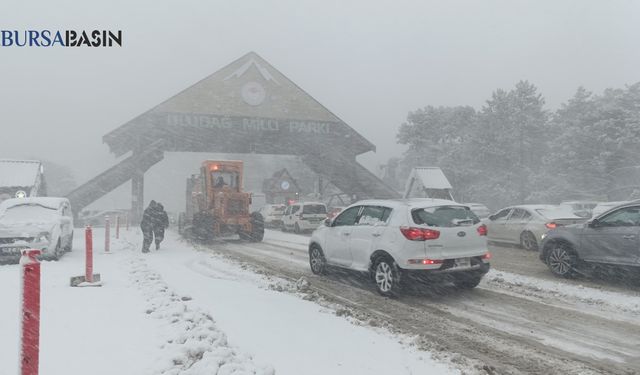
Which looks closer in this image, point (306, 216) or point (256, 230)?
point (256, 230)

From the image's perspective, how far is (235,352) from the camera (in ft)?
16.8

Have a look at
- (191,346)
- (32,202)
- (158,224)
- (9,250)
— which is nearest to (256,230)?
(158,224)

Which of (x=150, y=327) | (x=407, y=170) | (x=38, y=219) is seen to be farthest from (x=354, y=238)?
(x=407, y=170)

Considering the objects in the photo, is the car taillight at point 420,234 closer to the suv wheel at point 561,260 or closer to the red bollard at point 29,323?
the suv wheel at point 561,260

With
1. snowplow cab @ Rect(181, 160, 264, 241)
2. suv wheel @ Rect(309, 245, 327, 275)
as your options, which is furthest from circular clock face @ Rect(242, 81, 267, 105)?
suv wheel @ Rect(309, 245, 327, 275)

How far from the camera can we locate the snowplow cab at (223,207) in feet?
62.7

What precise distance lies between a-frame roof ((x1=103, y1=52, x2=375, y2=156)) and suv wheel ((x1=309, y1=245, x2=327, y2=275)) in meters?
27.8

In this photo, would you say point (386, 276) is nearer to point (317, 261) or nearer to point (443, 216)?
point (443, 216)

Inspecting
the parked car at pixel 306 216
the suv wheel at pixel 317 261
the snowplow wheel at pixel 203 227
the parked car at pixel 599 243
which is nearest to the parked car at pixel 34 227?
the snowplow wheel at pixel 203 227

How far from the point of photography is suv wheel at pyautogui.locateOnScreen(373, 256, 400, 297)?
8.32 metres

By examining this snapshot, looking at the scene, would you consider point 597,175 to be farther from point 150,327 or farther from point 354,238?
point 150,327

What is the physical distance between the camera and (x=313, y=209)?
2517 centimetres

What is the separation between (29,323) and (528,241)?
1488cm

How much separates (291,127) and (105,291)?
31.4 m
